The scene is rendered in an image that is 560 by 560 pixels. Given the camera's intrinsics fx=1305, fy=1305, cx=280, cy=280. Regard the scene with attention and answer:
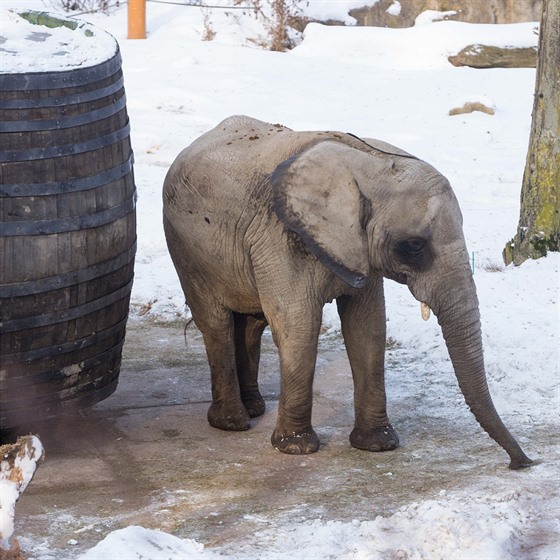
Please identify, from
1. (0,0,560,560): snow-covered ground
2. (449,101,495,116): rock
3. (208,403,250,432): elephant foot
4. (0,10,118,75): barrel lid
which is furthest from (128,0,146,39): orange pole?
(208,403,250,432): elephant foot

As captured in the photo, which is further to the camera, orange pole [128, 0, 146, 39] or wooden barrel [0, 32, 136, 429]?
orange pole [128, 0, 146, 39]

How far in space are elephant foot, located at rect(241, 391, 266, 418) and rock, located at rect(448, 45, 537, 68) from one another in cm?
1190

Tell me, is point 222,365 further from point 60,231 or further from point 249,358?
point 60,231

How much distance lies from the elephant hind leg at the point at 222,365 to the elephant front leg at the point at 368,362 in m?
0.63

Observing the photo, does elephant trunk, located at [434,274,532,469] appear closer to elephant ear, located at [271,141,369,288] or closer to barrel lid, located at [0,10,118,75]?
elephant ear, located at [271,141,369,288]

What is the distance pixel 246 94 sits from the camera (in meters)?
16.1

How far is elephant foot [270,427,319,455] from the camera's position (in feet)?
21.4

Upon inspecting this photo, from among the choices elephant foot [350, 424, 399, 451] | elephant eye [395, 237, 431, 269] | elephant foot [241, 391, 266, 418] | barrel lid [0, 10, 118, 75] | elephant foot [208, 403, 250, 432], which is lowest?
elephant foot [241, 391, 266, 418]

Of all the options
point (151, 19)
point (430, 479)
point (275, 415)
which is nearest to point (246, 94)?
point (151, 19)

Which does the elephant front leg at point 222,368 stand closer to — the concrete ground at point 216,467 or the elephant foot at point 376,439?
the concrete ground at point 216,467

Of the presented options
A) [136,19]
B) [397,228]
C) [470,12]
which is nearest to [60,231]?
[397,228]

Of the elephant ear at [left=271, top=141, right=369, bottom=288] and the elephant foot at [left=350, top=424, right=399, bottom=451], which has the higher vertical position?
the elephant ear at [left=271, top=141, right=369, bottom=288]

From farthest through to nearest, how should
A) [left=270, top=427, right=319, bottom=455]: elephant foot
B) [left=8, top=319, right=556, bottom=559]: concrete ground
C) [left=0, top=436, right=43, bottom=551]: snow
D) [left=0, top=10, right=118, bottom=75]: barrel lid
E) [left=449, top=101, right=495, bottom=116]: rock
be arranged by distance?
[left=449, top=101, right=495, bottom=116]: rock
[left=270, top=427, right=319, bottom=455]: elephant foot
[left=0, top=10, right=118, bottom=75]: barrel lid
[left=8, top=319, right=556, bottom=559]: concrete ground
[left=0, top=436, right=43, bottom=551]: snow

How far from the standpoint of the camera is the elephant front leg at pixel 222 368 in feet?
22.6
